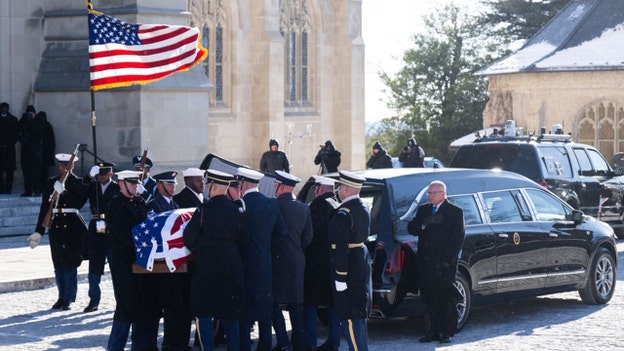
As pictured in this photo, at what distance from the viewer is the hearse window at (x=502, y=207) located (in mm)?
14320

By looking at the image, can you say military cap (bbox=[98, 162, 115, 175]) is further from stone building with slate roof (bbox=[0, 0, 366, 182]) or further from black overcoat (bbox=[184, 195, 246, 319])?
stone building with slate roof (bbox=[0, 0, 366, 182])

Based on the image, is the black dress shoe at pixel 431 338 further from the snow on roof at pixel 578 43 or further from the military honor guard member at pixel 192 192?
the snow on roof at pixel 578 43

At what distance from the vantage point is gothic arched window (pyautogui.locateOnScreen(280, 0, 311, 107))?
4066 cm

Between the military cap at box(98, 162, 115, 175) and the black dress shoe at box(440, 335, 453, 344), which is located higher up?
the military cap at box(98, 162, 115, 175)

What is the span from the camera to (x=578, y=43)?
48.1m

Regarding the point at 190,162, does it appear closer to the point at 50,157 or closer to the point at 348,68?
the point at 50,157

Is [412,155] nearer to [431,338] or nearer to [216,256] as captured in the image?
[431,338]

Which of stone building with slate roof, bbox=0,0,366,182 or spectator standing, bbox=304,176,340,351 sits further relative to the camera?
stone building with slate roof, bbox=0,0,366,182

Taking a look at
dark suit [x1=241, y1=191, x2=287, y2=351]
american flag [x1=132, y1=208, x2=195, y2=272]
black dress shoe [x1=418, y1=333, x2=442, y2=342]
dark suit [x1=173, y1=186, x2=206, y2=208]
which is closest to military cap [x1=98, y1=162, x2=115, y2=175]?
dark suit [x1=173, y1=186, x2=206, y2=208]

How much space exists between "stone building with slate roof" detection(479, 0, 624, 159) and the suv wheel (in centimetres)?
3048

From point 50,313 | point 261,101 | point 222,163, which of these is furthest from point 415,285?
point 261,101

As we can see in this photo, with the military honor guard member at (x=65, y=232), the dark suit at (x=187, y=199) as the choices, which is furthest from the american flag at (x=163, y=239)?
the military honor guard member at (x=65, y=232)

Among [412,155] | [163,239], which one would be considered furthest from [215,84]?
[163,239]

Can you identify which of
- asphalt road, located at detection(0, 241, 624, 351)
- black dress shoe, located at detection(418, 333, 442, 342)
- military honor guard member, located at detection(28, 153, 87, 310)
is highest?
military honor guard member, located at detection(28, 153, 87, 310)
